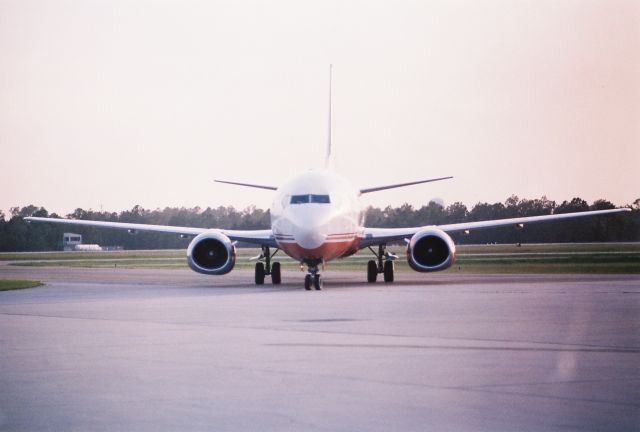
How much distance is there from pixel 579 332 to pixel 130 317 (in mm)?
7826

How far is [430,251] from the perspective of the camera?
111ft

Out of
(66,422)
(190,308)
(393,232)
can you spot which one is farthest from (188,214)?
(66,422)

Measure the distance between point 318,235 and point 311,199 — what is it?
1.45 metres

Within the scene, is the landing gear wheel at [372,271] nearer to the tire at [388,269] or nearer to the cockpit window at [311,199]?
the tire at [388,269]

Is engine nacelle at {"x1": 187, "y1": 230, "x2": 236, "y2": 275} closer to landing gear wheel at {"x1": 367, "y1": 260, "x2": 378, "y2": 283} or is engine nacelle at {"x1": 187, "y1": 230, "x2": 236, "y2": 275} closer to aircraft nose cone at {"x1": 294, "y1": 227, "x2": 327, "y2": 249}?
aircraft nose cone at {"x1": 294, "y1": 227, "x2": 327, "y2": 249}

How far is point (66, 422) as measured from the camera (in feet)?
25.4

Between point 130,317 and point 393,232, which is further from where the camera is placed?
point 393,232

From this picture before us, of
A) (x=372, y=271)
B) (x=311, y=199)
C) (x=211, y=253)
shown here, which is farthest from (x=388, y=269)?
(x=211, y=253)

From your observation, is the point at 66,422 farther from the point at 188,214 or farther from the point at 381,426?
the point at 188,214

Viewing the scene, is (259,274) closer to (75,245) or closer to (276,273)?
(276,273)

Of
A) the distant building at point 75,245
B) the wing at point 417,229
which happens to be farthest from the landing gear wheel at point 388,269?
the distant building at point 75,245

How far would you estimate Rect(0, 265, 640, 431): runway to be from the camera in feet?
25.7

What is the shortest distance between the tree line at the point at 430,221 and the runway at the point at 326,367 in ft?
110

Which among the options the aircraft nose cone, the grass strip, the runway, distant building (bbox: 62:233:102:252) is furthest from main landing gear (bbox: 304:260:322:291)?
distant building (bbox: 62:233:102:252)
